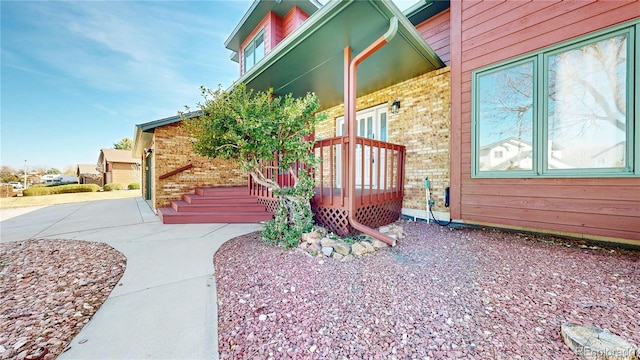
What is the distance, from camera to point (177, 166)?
22.1ft

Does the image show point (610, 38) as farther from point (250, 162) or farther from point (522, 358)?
point (250, 162)

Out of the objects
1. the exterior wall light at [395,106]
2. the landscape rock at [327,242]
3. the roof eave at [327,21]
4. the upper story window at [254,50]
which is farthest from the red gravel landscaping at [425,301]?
the upper story window at [254,50]

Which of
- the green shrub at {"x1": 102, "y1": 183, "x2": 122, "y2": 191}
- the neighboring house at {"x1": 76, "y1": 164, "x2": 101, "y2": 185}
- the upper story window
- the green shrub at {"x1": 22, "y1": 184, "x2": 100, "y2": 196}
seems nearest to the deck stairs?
the upper story window

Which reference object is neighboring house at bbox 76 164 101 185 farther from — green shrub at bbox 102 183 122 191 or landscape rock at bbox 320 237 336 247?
landscape rock at bbox 320 237 336 247

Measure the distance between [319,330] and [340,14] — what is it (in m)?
3.53

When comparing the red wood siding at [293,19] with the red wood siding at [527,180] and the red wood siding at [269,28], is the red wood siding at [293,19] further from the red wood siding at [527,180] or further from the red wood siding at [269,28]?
the red wood siding at [527,180]

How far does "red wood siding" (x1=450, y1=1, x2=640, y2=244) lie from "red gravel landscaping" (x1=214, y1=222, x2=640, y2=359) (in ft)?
1.39

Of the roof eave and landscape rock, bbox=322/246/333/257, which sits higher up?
the roof eave

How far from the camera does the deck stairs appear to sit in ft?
16.7

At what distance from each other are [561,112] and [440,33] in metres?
3.03

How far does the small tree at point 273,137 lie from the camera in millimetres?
3432

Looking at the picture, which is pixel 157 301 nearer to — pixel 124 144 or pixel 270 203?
pixel 270 203

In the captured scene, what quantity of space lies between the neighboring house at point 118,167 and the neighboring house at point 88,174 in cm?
377

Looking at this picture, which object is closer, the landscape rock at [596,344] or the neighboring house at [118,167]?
the landscape rock at [596,344]
